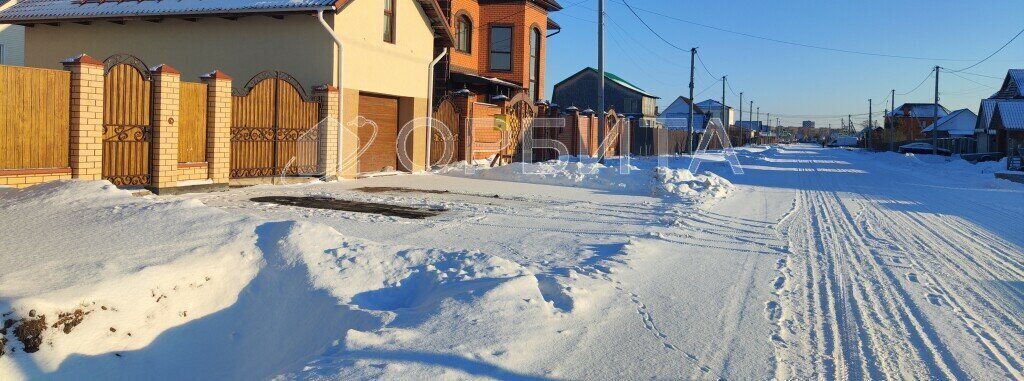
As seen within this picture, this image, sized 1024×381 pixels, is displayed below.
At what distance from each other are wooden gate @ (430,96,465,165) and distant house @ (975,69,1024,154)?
41475mm

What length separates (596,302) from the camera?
6.48 m

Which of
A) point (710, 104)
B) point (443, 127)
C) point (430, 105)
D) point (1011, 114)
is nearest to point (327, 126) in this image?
point (430, 105)

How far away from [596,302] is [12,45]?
30.1 metres

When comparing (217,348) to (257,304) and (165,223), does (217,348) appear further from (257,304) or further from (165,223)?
(165,223)

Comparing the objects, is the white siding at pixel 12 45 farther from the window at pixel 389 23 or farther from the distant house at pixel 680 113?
the distant house at pixel 680 113

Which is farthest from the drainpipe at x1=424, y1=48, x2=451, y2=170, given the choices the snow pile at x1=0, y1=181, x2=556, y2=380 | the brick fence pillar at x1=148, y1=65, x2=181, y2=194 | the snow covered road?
the snow pile at x1=0, y1=181, x2=556, y2=380

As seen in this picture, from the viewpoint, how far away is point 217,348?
5.84 meters

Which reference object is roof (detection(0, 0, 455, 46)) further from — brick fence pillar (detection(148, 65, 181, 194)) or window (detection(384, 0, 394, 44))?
brick fence pillar (detection(148, 65, 181, 194))

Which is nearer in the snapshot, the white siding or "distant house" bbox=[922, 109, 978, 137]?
the white siding

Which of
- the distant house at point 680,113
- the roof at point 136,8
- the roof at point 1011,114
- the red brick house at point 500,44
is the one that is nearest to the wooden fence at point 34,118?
the roof at point 136,8

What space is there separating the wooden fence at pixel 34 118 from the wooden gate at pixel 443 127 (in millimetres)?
11692

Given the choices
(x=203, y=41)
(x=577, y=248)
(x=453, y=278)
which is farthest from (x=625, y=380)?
(x=203, y=41)

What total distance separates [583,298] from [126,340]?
3.37 m

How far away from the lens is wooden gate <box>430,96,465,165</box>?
2266 cm
